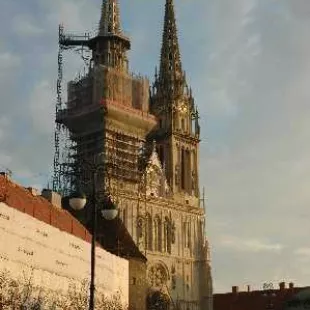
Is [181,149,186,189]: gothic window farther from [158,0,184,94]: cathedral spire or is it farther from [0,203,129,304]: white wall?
[0,203,129,304]: white wall

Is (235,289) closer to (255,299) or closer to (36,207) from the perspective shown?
(255,299)

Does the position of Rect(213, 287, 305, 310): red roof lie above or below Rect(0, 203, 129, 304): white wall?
above

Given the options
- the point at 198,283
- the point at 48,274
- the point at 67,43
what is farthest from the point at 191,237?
the point at 48,274

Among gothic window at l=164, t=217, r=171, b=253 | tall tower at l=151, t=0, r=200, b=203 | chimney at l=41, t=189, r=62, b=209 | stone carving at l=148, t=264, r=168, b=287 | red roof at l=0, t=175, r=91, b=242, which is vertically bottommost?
red roof at l=0, t=175, r=91, b=242

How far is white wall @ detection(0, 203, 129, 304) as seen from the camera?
37031mm

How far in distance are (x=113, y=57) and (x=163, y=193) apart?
18.1m

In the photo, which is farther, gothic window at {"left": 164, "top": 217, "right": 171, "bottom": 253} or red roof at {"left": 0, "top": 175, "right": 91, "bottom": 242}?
gothic window at {"left": 164, "top": 217, "right": 171, "bottom": 253}

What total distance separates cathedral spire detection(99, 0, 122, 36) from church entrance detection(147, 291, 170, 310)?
3291 cm

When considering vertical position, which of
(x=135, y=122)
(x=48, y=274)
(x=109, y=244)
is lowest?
(x=48, y=274)

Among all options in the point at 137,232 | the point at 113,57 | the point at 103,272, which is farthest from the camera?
the point at 113,57

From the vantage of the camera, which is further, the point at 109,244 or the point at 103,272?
the point at 109,244

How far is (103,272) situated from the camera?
1945 inches

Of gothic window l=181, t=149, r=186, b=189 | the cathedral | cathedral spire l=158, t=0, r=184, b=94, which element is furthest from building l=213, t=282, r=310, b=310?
cathedral spire l=158, t=0, r=184, b=94

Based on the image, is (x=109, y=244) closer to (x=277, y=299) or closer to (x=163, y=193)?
(x=163, y=193)
